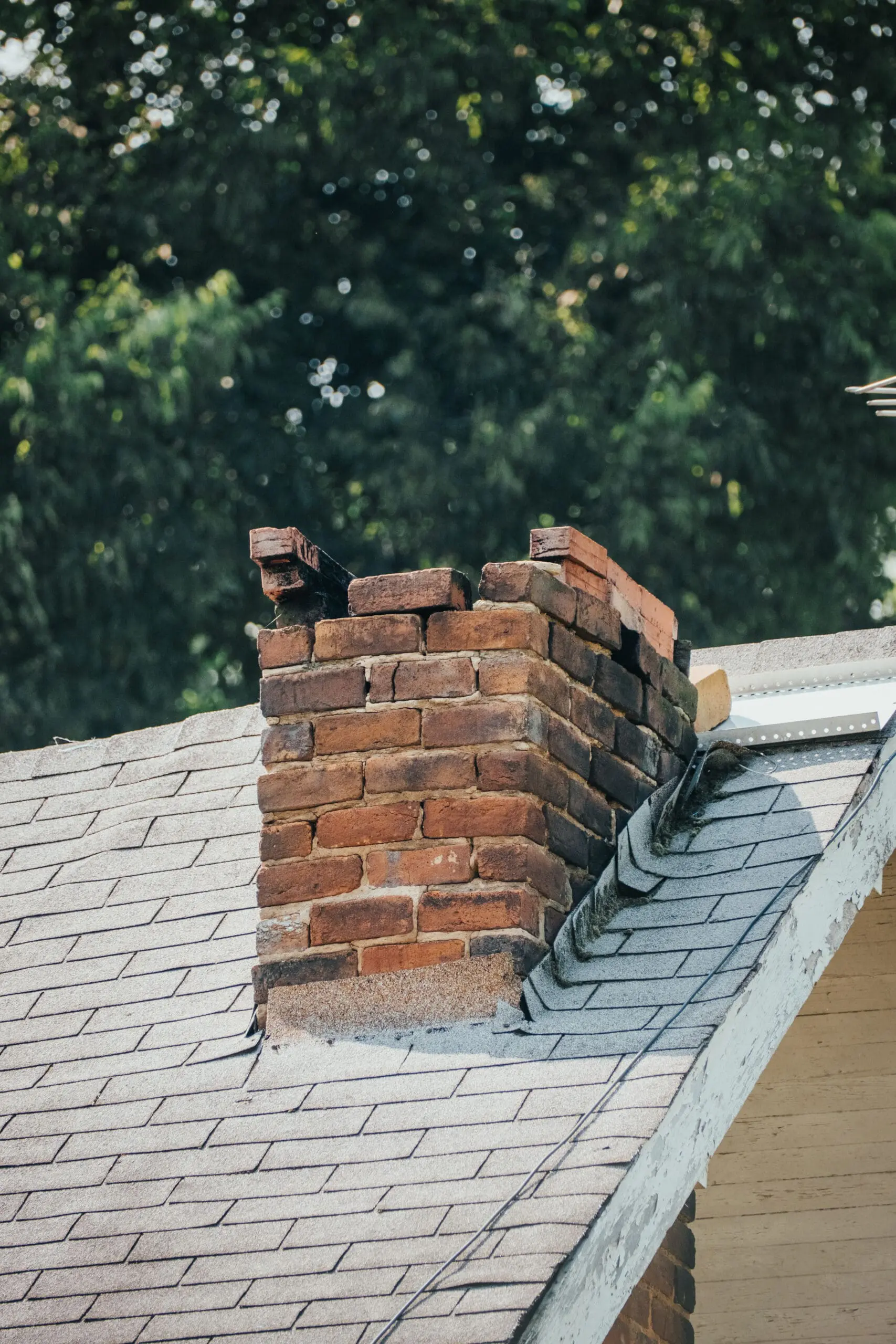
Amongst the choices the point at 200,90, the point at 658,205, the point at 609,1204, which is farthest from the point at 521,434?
the point at 609,1204

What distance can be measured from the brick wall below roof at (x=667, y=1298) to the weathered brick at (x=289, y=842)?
1.17 metres

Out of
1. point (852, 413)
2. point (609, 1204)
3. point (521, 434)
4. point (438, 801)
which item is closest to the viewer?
point (609, 1204)

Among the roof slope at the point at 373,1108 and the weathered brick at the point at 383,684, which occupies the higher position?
the weathered brick at the point at 383,684

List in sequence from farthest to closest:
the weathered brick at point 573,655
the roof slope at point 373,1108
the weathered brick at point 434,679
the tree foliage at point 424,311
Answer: the tree foliage at point 424,311, the weathered brick at point 573,655, the weathered brick at point 434,679, the roof slope at point 373,1108

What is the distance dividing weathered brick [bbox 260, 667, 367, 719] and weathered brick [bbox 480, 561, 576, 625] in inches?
11.5

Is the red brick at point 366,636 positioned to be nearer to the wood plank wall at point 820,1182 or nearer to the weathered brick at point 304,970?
the weathered brick at point 304,970

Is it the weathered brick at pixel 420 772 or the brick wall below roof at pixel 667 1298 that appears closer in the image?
the weathered brick at pixel 420 772

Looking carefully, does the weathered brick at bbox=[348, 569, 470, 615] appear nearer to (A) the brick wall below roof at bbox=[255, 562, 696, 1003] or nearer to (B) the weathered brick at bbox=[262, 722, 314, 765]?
(A) the brick wall below roof at bbox=[255, 562, 696, 1003]

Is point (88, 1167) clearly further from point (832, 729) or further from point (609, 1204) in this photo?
point (832, 729)

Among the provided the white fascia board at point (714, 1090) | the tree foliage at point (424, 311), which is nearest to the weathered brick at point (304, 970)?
the white fascia board at point (714, 1090)

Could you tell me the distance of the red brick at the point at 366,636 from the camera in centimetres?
374

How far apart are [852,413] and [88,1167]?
13.7m

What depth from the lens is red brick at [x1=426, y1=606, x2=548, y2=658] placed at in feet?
12.1

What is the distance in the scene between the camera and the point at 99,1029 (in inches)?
154
